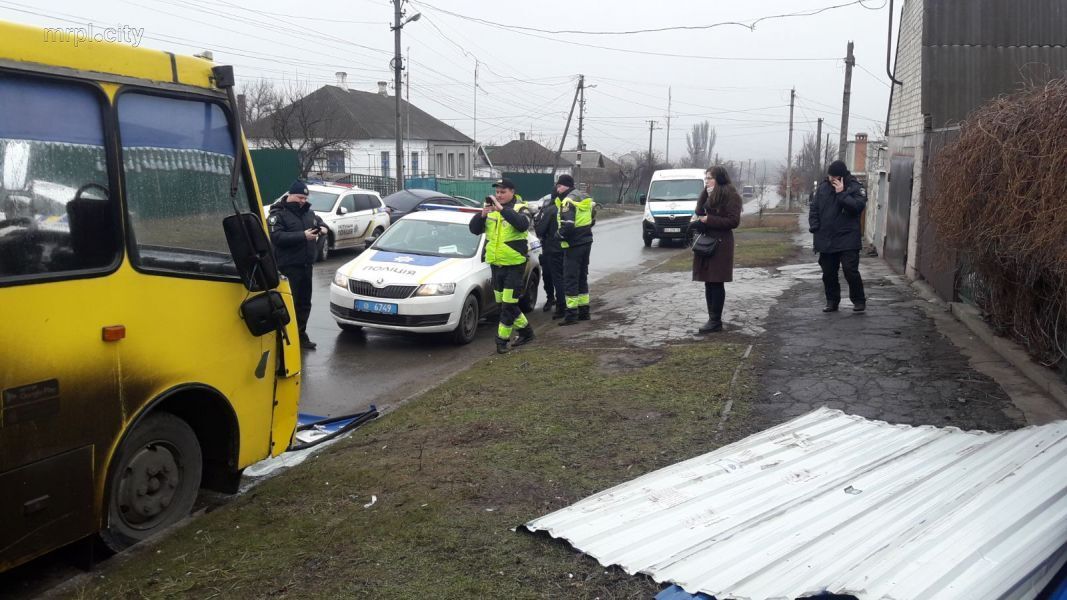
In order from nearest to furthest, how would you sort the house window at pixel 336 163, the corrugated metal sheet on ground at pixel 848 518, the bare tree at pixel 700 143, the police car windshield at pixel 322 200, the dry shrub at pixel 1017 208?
the corrugated metal sheet on ground at pixel 848 518 < the dry shrub at pixel 1017 208 < the police car windshield at pixel 322 200 < the house window at pixel 336 163 < the bare tree at pixel 700 143

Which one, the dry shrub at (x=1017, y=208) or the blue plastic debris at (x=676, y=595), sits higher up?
the dry shrub at (x=1017, y=208)

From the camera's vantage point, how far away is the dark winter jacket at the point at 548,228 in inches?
429

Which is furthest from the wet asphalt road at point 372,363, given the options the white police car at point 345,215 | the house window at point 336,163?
the house window at point 336,163

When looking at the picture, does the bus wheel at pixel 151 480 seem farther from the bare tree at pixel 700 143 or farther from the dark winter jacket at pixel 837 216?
the bare tree at pixel 700 143

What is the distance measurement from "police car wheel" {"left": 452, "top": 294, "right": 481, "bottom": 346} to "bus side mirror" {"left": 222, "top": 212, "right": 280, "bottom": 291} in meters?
5.50

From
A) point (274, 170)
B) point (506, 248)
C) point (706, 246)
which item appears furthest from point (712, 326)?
point (274, 170)

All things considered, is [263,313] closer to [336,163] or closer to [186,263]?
[186,263]

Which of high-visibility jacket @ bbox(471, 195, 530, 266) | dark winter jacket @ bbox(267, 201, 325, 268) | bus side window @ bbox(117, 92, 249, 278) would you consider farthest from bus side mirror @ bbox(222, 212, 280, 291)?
high-visibility jacket @ bbox(471, 195, 530, 266)

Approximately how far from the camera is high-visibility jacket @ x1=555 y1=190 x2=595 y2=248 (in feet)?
34.2

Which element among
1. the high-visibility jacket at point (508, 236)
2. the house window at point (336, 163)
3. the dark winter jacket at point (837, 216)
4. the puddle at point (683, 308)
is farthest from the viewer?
the house window at point (336, 163)

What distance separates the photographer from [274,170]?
30.6 metres

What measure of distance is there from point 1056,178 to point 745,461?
275 centimetres

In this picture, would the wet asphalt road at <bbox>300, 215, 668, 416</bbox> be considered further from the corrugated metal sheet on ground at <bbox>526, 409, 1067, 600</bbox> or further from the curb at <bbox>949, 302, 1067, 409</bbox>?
the curb at <bbox>949, 302, 1067, 409</bbox>

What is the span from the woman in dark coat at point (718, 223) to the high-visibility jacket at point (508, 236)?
192 cm
